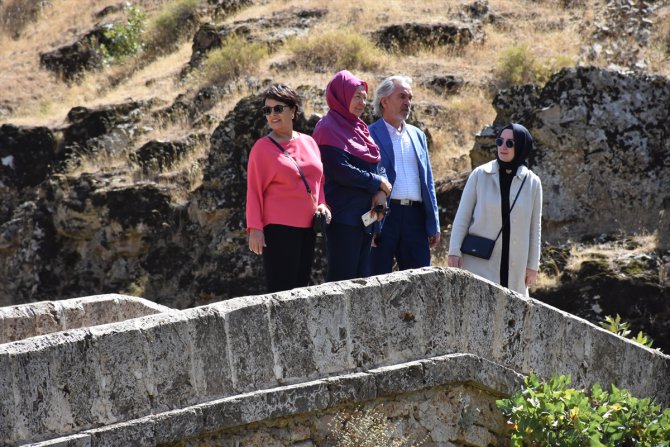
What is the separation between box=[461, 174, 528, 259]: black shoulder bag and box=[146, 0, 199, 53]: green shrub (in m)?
16.2

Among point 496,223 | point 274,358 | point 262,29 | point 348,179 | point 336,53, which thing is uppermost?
point 262,29

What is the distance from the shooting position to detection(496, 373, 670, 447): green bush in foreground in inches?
281

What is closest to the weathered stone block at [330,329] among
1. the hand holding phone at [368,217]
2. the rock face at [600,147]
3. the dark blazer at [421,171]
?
the hand holding phone at [368,217]

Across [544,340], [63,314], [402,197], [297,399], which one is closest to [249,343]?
[297,399]

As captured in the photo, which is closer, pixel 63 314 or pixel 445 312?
pixel 445 312

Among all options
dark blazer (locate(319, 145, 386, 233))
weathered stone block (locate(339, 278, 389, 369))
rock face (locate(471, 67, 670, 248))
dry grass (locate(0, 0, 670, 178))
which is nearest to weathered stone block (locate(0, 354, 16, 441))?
weathered stone block (locate(339, 278, 389, 369))

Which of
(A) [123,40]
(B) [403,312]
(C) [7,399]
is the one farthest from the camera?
(A) [123,40]

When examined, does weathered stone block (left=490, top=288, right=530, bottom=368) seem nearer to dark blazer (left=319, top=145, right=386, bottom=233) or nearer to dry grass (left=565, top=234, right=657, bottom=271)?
dark blazer (left=319, top=145, right=386, bottom=233)

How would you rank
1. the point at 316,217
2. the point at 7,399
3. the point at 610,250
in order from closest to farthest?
1. the point at 7,399
2. the point at 316,217
3. the point at 610,250

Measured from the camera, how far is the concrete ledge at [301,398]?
6.47 meters

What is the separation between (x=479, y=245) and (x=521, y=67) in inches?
378

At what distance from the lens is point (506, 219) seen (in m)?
8.88

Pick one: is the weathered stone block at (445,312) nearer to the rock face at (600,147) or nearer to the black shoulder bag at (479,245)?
the black shoulder bag at (479,245)

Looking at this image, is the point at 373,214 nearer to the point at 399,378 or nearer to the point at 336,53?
the point at 399,378
